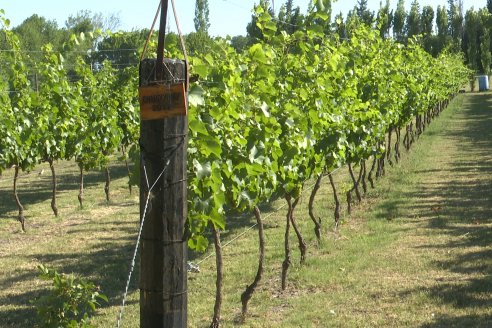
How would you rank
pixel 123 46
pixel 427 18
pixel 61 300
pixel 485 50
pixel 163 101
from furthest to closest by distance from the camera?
A: 1. pixel 427 18
2. pixel 485 50
3. pixel 123 46
4. pixel 61 300
5. pixel 163 101

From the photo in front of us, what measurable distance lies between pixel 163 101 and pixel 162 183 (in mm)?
318

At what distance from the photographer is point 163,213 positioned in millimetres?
3014

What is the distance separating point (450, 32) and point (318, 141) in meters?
70.0

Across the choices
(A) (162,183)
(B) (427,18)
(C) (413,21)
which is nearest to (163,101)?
(A) (162,183)

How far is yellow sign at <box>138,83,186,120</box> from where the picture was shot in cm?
296

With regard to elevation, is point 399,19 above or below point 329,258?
above

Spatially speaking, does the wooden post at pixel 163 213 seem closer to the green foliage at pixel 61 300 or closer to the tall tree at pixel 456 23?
the green foliage at pixel 61 300

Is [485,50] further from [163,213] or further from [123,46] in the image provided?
[163,213]

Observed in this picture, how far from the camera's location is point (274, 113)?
22.5ft

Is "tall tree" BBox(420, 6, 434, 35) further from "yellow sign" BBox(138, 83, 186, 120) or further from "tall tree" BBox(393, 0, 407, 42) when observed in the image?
"yellow sign" BBox(138, 83, 186, 120)

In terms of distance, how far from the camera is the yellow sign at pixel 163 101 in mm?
2961

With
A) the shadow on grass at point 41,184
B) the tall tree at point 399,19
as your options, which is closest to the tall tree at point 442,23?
the tall tree at point 399,19

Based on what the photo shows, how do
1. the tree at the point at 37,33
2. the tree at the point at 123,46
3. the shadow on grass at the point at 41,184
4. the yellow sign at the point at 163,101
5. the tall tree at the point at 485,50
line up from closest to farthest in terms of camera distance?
the yellow sign at the point at 163,101, the shadow on grass at the point at 41,184, the tree at the point at 123,46, the tree at the point at 37,33, the tall tree at the point at 485,50

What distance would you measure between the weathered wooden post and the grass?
11.8ft
